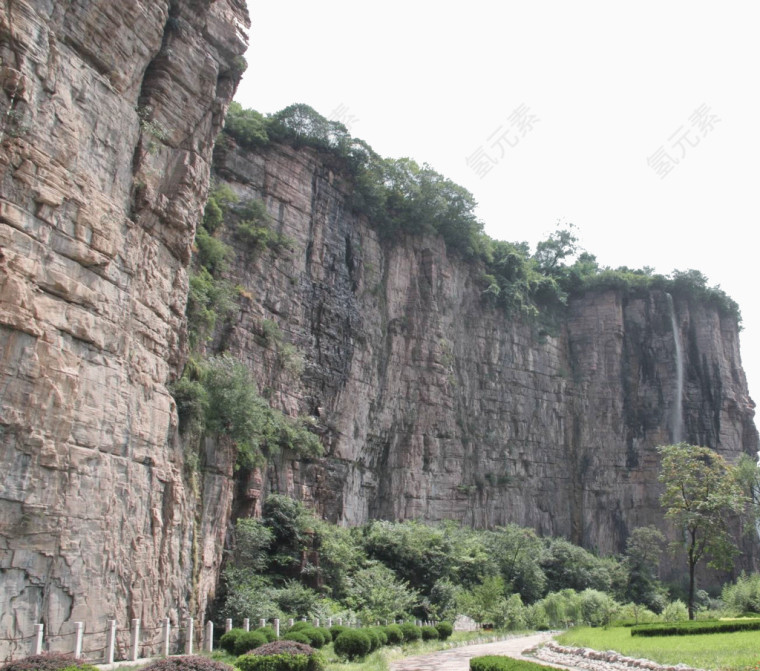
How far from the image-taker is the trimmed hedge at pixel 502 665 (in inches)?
471

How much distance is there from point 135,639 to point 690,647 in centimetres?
1254

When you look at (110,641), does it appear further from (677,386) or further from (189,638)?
(677,386)

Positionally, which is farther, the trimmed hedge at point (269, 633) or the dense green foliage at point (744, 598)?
the dense green foliage at point (744, 598)

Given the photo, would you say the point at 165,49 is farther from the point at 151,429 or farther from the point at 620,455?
the point at 620,455

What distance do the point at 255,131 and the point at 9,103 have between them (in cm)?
2041

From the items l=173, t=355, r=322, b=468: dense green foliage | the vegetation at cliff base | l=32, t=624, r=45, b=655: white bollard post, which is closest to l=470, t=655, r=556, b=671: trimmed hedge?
l=32, t=624, r=45, b=655: white bollard post

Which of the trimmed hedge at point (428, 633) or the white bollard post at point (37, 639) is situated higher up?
the white bollard post at point (37, 639)

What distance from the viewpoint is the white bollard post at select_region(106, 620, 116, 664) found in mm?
14242

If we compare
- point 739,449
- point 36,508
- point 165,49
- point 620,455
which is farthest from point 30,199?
point 739,449

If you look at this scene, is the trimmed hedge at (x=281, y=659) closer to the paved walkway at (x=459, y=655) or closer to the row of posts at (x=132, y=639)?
the row of posts at (x=132, y=639)

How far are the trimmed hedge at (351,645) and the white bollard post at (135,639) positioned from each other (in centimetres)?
473

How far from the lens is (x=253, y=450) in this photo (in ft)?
79.8

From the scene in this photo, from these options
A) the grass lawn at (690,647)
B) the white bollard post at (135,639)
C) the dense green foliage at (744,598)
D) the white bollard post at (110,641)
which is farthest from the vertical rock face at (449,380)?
the grass lawn at (690,647)

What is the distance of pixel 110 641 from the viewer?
47.6ft
